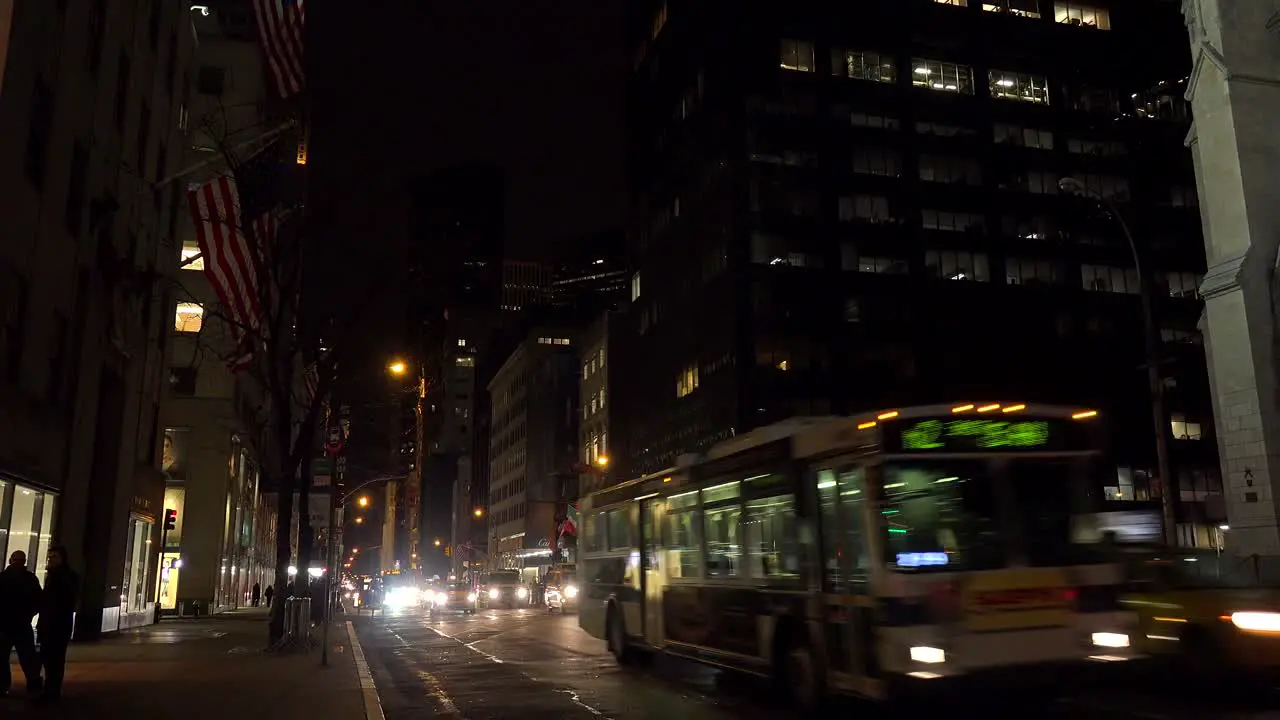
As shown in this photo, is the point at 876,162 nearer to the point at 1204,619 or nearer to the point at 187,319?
the point at 187,319

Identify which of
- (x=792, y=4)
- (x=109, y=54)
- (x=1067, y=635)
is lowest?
(x=1067, y=635)

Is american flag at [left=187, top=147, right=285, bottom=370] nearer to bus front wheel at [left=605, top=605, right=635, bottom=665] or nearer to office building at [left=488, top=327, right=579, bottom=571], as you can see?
bus front wheel at [left=605, top=605, right=635, bottom=665]

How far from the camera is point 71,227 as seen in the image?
1962 centimetres

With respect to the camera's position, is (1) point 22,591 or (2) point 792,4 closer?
(1) point 22,591

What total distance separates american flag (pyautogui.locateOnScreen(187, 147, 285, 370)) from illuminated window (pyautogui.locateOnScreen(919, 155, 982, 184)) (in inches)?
2038

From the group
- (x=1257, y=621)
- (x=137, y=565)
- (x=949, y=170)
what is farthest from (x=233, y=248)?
(x=949, y=170)

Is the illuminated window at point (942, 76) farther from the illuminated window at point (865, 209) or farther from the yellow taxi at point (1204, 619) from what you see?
the yellow taxi at point (1204, 619)

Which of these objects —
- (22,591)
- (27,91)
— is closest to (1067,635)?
(22,591)

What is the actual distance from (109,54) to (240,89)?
85.1 ft

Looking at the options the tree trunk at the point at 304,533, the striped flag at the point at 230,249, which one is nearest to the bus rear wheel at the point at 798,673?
the striped flag at the point at 230,249

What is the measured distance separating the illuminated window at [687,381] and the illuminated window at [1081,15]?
37779mm

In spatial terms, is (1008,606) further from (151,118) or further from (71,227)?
(151,118)

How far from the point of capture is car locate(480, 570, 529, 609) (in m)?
55.9

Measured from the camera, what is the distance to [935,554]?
9.62 m
